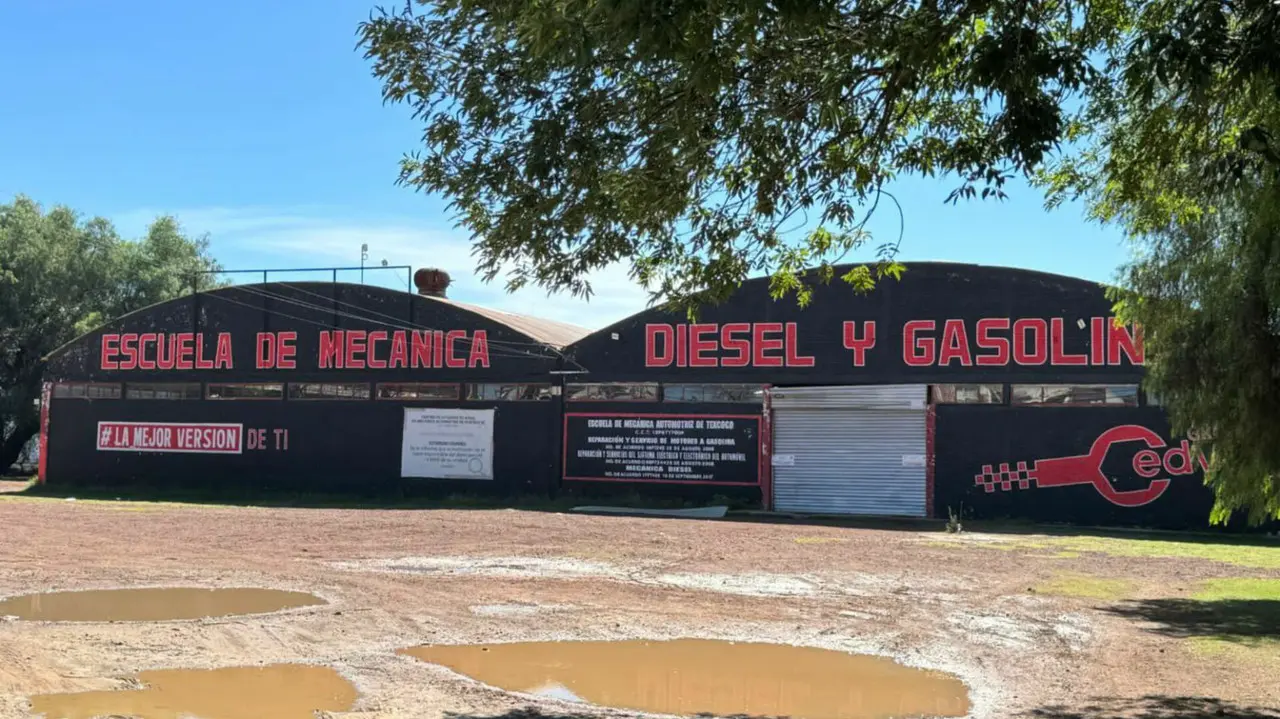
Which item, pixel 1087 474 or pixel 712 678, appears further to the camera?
pixel 1087 474

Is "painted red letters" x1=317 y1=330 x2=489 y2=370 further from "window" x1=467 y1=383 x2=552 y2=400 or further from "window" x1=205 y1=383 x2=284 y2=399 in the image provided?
"window" x1=205 y1=383 x2=284 y2=399

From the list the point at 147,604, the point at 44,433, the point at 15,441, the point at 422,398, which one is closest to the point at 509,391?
the point at 422,398

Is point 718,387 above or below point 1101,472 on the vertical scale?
above

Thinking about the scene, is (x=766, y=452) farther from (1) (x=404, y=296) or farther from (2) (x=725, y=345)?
(1) (x=404, y=296)

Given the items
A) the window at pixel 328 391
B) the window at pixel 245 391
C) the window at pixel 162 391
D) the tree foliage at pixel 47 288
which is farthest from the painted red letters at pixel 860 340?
the tree foliage at pixel 47 288

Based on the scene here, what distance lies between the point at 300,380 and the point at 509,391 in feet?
21.6

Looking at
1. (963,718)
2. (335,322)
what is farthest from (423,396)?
(963,718)

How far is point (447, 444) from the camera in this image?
30172mm

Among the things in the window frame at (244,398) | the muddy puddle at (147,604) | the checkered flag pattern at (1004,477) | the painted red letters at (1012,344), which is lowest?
the muddy puddle at (147,604)

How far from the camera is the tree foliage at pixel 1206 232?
805 centimetres

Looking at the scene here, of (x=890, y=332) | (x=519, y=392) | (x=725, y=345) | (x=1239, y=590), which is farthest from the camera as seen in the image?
(x=519, y=392)

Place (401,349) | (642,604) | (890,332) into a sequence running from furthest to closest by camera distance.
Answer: (401,349), (890,332), (642,604)

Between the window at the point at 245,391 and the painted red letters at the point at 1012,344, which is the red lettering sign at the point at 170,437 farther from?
the painted red letters at the point at 1012,344

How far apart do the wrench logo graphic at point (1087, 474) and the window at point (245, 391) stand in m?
19.5
